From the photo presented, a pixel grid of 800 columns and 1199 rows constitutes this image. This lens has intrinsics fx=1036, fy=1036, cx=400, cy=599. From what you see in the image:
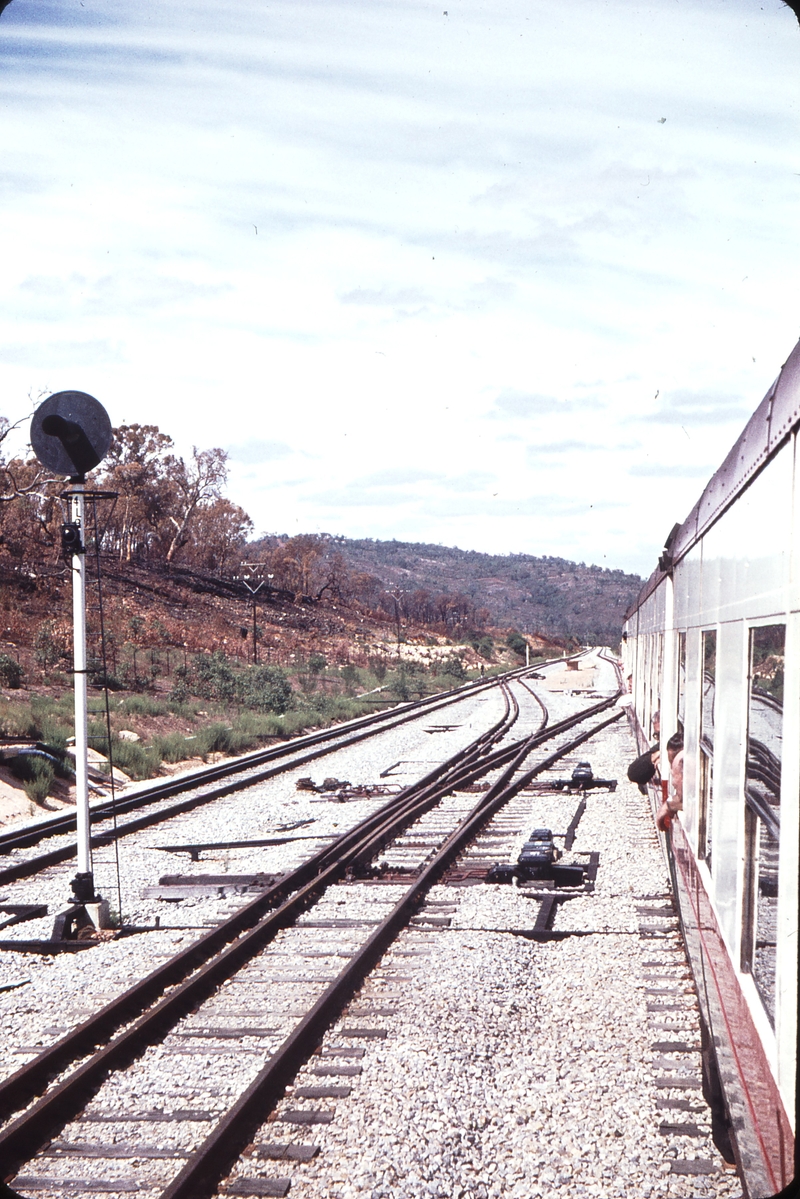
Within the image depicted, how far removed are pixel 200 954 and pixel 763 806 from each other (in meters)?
4.91

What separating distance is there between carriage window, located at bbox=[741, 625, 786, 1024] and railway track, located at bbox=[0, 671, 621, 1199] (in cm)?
238

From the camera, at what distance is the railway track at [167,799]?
1052cm

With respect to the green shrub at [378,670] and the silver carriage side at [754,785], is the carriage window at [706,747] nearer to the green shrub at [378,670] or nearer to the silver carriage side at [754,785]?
the silver carriage side at [754,785]

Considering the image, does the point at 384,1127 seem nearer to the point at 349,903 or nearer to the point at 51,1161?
the point at 51,1161

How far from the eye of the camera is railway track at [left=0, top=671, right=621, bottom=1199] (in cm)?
445

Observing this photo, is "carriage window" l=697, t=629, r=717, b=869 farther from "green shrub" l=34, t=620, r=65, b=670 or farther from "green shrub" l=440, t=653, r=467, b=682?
"green shrub" l=440, t=653, r=467, b=682

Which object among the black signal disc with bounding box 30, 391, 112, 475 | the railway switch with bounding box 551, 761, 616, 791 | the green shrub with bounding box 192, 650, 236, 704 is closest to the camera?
the black signal disc with bounding box 30, 391, 112, 475

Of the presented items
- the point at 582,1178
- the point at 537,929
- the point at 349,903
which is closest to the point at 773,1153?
the point at 582,1178

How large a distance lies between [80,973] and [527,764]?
37.8 ft

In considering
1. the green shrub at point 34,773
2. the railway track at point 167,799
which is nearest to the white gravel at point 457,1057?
the railway track at point 167,799

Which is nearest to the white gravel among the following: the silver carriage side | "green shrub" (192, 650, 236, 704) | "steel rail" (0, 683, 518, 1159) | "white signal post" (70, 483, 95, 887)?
"steel rail" (0, 683, 518, 1159)

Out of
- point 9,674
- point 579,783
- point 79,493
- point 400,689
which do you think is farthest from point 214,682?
point 79,493

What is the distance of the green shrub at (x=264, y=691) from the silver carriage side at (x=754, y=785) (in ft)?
74.9

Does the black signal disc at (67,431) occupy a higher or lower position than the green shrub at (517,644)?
higher
